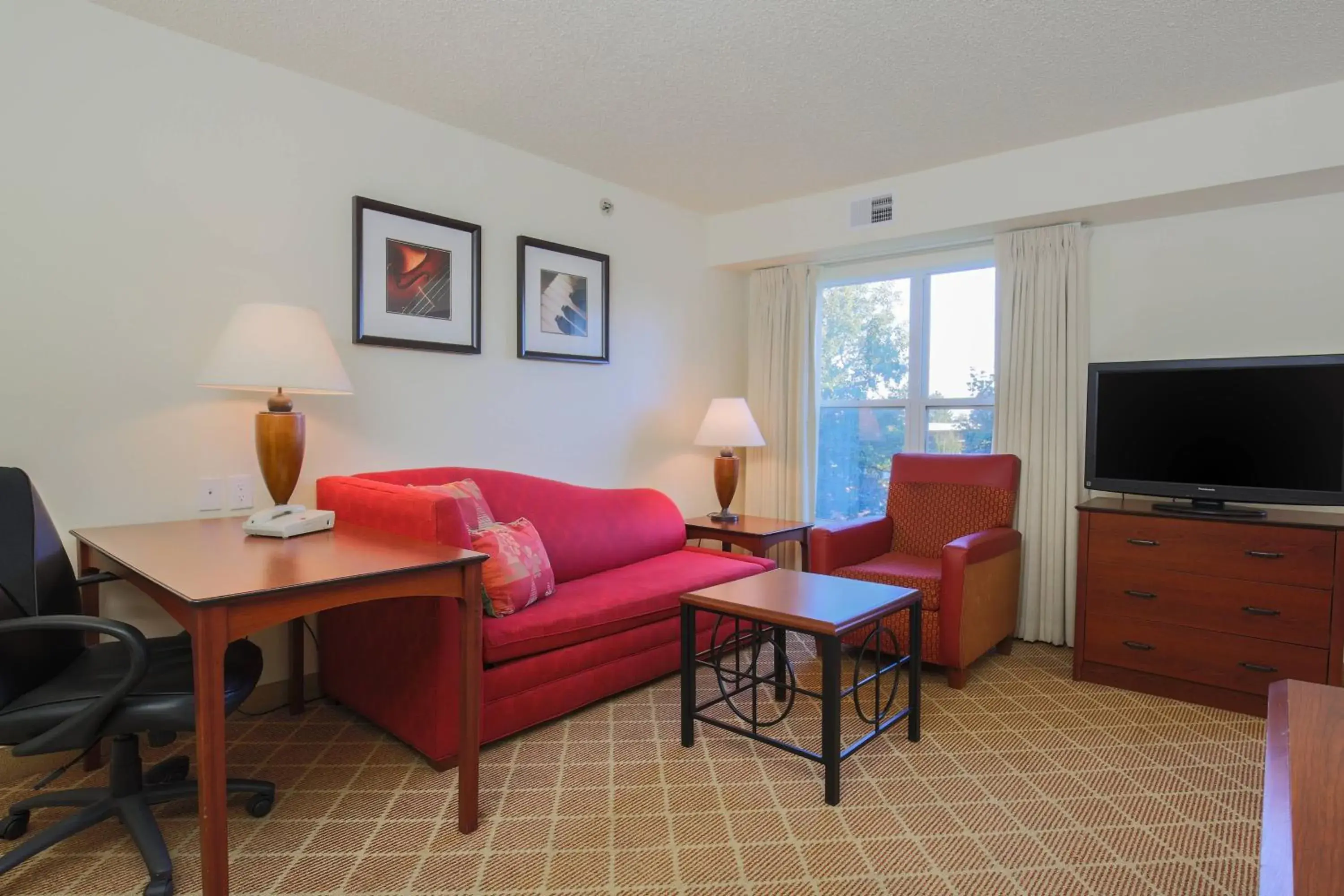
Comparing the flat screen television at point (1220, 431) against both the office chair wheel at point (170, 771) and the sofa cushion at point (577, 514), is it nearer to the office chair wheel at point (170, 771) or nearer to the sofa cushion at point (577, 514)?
the sofa cushion at point (577, 514)

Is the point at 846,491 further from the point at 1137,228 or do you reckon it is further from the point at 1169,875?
the point at 1169,875

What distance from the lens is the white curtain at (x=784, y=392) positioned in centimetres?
459

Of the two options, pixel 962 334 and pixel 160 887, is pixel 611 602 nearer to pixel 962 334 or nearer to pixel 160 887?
pixel 160 887

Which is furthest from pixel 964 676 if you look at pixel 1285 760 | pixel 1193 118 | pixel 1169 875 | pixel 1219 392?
pixel 1193 118

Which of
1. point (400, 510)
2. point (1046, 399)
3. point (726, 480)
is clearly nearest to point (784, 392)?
point (726, 480)

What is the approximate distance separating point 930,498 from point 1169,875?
2170 mm

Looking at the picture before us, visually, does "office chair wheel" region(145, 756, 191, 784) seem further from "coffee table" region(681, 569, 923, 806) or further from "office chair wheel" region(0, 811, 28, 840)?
"coffee table" region(681, 569, 923, 806)

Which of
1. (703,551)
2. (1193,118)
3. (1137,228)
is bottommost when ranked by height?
(703,551)

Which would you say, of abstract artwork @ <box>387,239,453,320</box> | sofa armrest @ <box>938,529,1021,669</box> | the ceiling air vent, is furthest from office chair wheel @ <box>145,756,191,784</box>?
the ceiling air vent

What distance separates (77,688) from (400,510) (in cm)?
89

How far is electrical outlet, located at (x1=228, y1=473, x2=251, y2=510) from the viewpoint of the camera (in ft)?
8.69

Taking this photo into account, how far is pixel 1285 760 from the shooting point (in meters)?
1.06

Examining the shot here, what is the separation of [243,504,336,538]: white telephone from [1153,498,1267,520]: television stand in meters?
3.23

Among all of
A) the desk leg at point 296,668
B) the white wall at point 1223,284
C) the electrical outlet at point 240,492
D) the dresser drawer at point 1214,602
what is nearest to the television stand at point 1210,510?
the dresser drawer at point 1214,602
